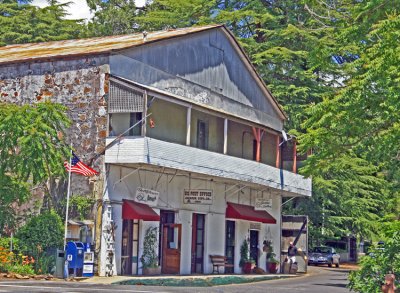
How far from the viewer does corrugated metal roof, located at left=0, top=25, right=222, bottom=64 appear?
33.8 m

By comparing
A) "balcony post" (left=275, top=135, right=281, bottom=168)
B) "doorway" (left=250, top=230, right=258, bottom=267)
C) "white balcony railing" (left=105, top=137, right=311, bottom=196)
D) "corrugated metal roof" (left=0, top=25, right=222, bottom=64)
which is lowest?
"doorway" (left=250, top=230, right=258, bottom=267)

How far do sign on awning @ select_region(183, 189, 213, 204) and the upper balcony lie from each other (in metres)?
0.93

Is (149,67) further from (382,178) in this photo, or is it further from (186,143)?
(382,178)

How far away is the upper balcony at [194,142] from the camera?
32125mm

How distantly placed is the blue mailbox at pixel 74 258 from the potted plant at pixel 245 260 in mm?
12990

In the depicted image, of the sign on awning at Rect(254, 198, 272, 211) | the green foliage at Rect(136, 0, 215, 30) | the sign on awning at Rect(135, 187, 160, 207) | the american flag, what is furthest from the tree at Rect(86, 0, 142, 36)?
the american flag

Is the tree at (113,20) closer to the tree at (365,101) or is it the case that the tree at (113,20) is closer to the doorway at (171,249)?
the doorway at (171,249)

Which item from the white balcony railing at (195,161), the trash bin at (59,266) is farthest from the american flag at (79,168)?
the trash bin at (59,266)

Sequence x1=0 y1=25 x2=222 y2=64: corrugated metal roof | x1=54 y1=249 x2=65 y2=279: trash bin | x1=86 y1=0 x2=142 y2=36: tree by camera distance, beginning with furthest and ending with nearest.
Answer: x1=86 y1=0 x2=142 y2=36: tree, x1=0 y1=25 x2=222 y2=64: corrugated metal roof, x1=54 y1=249 x2=65 y2=279: trash bin

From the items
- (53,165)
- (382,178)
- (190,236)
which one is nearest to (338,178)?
(382,178)

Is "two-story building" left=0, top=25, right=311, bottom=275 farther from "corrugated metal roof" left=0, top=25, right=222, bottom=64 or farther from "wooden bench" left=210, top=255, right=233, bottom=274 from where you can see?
"wooden bench" left=210, top=255, right=233, bottom=274

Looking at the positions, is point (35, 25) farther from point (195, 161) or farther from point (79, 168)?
point (79, 168)

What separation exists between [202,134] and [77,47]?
7031 mm

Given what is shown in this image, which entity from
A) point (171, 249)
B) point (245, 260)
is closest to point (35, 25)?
point (245, 260)
